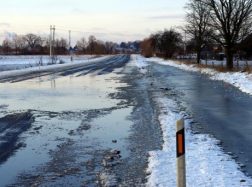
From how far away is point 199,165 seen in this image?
798 cm

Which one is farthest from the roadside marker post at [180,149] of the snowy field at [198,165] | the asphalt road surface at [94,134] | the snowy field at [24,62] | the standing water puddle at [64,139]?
the snowy field at [24,62]

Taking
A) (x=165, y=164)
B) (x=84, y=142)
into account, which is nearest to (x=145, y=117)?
(x=84, y=142)

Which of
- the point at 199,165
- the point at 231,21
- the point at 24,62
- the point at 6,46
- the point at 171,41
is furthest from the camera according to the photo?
the point at 6,46

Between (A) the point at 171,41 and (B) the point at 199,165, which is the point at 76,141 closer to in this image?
(B) the point at 199,165

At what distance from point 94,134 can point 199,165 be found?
3982mm

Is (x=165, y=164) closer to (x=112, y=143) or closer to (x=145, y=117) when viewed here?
(x=112, y=143)

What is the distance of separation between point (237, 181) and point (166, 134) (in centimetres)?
410

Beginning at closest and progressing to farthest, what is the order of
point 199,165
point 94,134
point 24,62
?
point 199,165
point 94,134
point 24,62

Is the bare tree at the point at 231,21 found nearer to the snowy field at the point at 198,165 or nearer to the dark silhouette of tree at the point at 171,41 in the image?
the snowy field at the point at 198,165

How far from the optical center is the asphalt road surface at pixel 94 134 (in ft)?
25.6

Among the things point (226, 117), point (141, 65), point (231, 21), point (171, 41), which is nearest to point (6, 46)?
point (171, 41)

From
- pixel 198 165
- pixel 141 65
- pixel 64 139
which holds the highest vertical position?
pixel 198 165

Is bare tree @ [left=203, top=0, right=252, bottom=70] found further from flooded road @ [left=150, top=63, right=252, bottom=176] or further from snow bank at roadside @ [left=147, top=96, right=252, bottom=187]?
snow bank at roadside @ [left=147, top=96, right=252, bottom=187]

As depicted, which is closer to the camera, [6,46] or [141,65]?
[141,65]
